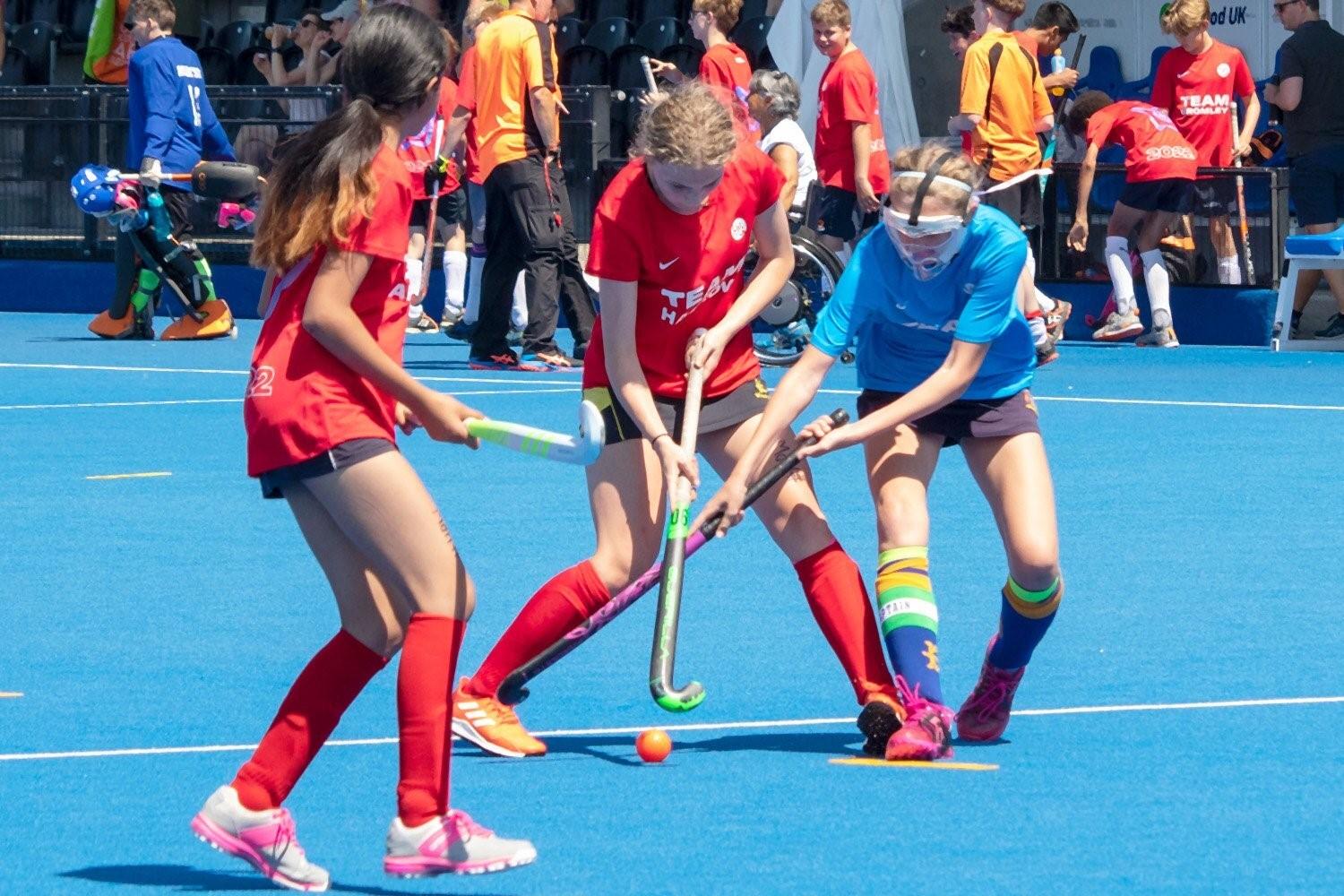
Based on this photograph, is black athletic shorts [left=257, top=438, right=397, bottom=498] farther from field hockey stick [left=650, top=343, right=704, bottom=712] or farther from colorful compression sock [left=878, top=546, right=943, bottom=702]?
colorful compression sock [left=878, top=546, right=943, bottom=702]

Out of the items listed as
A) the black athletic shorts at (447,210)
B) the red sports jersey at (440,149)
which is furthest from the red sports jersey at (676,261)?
the black athletic shorts at (447,210)

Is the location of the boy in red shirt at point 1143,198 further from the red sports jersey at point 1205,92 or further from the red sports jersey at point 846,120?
the red sports jersey at point 846,120

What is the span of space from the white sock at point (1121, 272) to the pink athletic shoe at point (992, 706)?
10.4 meters

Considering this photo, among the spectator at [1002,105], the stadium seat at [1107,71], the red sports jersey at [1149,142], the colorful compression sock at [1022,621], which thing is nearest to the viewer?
the colorful compression sock at [1022,621]

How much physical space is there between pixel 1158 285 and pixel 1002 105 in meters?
1.77

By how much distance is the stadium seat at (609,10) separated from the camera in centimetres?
2136

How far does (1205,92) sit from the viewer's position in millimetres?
15508

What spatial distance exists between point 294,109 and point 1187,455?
9372 millimetres

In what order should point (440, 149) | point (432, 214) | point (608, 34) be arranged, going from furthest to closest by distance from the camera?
point (608, 34) → point (440, 149) → point (432, 214)

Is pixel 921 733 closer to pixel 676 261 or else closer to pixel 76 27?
pixel 676 261

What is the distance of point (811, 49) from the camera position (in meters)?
16.7

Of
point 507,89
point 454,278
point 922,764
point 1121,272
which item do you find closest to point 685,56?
point 454,278

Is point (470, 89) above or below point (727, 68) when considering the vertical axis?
below

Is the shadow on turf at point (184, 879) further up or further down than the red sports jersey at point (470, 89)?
further down
